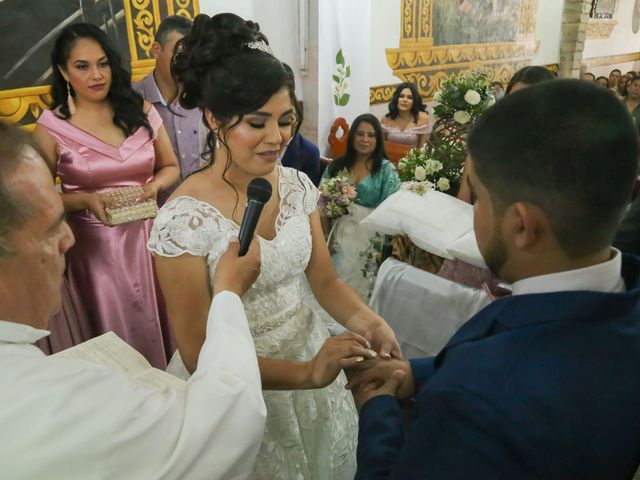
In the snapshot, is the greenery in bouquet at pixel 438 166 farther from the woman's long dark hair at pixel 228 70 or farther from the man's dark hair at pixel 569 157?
the man's dark hair at pixel 569 157

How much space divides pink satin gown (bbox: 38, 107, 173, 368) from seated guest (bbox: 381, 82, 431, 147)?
321cm

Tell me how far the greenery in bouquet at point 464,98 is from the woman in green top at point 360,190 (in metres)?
1.24

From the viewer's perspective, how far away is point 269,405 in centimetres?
162

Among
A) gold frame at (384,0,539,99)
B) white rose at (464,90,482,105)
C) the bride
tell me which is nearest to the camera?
the bride

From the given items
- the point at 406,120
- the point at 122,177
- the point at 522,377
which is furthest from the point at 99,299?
the point at 406,120

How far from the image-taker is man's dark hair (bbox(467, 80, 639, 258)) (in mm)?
785

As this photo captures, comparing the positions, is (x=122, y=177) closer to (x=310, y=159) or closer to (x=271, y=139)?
(x=271, y=139)

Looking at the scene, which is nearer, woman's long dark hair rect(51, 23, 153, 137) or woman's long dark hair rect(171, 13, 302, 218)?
woman's long dark hair rect(171, 13, 302, 218)

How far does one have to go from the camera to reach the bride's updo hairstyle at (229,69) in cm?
154

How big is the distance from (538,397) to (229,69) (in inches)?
48.6

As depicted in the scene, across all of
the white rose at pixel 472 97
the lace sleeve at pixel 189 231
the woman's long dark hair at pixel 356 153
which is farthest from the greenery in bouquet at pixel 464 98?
the lace sleeve at pixel 189 231

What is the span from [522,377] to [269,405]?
101cm

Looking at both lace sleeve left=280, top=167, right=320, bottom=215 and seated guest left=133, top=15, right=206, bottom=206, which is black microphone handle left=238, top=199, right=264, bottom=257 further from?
seated guest left=133, top=15, right=206, bottom=206

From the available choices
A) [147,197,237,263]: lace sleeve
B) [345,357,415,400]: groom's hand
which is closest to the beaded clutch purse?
[147,197,237,263]: lace sleeve
